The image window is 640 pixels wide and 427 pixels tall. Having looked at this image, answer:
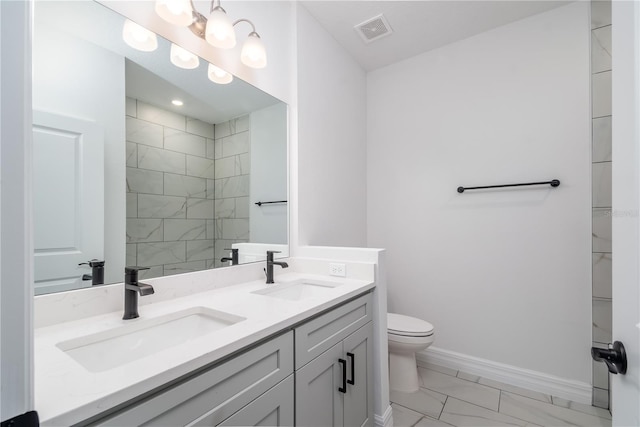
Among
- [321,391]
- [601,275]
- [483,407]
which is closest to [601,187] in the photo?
[601,275]

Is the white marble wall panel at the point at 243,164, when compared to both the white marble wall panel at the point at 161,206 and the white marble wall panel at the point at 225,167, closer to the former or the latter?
the white marble wall panel at the point at 225,167

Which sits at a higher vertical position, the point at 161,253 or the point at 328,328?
the point at 161,253

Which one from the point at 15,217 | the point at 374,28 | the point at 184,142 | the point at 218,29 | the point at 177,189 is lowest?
the point at 15,217

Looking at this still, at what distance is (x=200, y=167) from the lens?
1339 millimetres

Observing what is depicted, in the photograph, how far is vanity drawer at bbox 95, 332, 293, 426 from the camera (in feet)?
1.90

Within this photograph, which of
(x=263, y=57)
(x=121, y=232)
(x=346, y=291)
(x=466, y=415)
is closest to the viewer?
(x=121, y=232)

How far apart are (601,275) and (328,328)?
175cm

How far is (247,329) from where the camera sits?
821 mm

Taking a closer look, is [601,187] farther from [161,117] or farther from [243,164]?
[161,117]

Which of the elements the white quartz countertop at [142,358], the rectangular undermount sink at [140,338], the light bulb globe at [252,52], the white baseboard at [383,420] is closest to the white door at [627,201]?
the white quartz countertop at [142,358]

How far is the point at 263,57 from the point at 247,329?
134cm

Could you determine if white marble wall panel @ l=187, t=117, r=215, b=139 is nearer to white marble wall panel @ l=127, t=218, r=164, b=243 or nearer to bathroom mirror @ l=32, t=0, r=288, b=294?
bathroom mirror @ l=32, t=0, r=288, b=294

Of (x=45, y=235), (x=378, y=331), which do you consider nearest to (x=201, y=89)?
(x=45, y=235)

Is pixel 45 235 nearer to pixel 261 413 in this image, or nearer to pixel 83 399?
pixel 83 399
